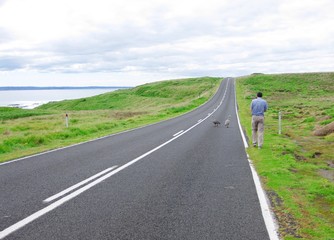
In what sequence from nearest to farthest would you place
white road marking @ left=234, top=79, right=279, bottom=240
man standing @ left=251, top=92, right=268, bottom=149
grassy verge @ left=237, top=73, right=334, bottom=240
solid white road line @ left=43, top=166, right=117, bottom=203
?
white road marking @ left=234, top=79, right=279, bottom=240 → grassy verge @ left=237, top=73, right=334, bottom=240 → solid white road line @ left=43, top=166, right=117, bottom=203 → man standing @ left=251, top=92, right=268, bottom=149

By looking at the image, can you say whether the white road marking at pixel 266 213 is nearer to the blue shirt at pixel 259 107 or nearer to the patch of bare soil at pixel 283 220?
the patch of bare soil at pixel 283 220

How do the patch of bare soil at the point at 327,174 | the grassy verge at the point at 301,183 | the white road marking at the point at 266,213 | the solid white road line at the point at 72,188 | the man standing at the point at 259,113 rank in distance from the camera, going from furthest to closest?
the man standing at the point at 259,113 < the patch of bare soil at the point at 327,174 < the solid white road line at the point at 72,188 < the grassy verge at the point at 301,183 < the white road marking at the point at 266,213

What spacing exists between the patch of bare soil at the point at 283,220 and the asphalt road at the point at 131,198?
0.28m

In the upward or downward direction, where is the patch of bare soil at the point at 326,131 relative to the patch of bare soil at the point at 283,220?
downward

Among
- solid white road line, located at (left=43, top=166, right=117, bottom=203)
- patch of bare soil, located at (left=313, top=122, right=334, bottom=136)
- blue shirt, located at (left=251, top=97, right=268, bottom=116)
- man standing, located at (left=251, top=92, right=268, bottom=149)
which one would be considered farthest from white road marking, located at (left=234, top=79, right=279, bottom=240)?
patch of bare soil, located at (left=313, top=122, right=334, bottom=136)

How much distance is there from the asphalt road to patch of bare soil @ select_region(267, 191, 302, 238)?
0.28 metres

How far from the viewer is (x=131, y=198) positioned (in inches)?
248

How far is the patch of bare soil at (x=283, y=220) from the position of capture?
4.75 meters

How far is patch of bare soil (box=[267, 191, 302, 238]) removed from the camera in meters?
4.75

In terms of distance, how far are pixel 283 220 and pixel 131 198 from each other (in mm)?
2657

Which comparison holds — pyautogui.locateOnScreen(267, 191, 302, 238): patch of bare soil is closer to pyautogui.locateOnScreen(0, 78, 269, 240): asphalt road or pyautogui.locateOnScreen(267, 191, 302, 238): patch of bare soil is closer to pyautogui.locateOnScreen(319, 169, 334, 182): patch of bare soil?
pyautogui.locateOnScreen(0, 78, 269, 240): asphalt road

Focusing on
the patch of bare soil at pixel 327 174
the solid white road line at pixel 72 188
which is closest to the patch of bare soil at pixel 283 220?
the patch of bare soil at pixel 327 174

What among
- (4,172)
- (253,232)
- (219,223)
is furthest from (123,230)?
(4,172)

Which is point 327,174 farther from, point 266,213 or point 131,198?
point 131,198
